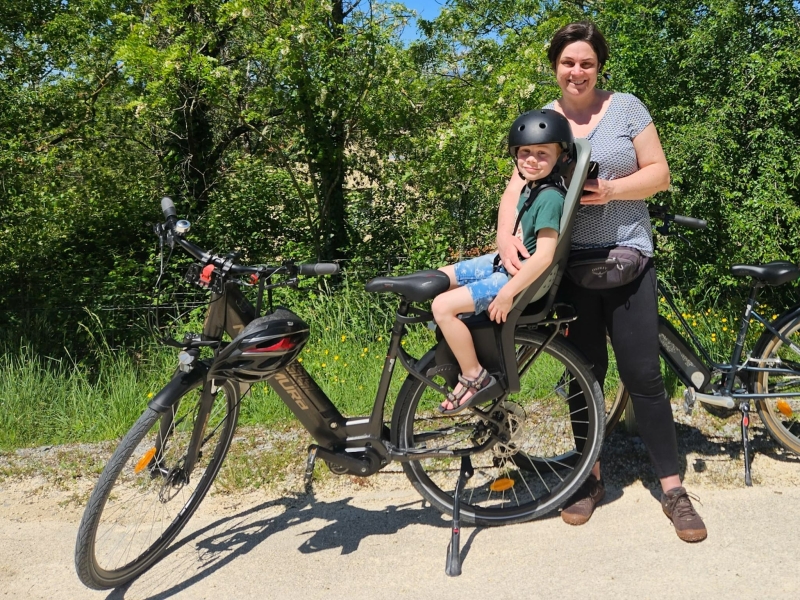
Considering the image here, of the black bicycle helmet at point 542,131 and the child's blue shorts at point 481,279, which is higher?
the black bicycle helmet at point 542,131

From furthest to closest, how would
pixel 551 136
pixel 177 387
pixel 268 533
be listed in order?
pixel 268 533
pixel 177 387
pixel 551 136

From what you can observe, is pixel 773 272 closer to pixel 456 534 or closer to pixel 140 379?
pixel 456 534

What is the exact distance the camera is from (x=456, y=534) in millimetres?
2953

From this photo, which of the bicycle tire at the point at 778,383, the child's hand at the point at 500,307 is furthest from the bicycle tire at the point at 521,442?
the bicycle tire at the point at 778,383

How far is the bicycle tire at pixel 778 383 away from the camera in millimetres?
3502

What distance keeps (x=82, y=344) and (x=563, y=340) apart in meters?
4.61

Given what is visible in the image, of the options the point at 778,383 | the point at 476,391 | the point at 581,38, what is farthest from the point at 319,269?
the point at 778,383

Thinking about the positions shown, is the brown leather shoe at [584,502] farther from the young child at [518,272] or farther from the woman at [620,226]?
the young child at [518,272]

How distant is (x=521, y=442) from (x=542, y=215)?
1119mm

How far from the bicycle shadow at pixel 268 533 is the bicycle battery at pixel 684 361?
1209 mm

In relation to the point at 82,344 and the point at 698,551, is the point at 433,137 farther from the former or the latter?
the point at 698,551

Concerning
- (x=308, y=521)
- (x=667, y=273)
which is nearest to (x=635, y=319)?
(x=308, y=521)

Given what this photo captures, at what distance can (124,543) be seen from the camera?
117 inches

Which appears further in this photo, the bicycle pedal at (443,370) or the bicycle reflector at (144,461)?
the bicycle pedal at (443,370)
